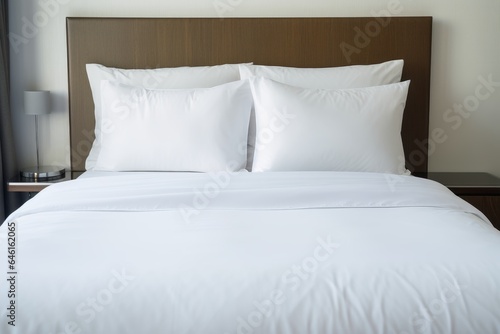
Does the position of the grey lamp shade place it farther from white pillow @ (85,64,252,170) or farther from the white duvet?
the white duvet

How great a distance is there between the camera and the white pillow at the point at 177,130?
3.03 metres

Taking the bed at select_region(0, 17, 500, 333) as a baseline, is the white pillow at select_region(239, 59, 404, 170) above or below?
above

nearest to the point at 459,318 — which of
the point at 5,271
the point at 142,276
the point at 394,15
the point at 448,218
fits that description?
the point at 448,218

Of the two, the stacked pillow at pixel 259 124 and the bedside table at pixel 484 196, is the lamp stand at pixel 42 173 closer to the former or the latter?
the stacked pillow at pixel 259 124

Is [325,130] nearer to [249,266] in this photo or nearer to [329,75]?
[329,75]

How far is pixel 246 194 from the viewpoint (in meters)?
2.36

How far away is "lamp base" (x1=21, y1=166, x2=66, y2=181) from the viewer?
3.38 meters

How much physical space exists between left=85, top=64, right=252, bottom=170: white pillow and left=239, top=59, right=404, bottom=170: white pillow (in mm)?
113

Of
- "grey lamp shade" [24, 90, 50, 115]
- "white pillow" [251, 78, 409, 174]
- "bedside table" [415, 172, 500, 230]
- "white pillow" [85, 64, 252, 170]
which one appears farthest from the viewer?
"grey lamp shade" [24, 90, 50, 115]

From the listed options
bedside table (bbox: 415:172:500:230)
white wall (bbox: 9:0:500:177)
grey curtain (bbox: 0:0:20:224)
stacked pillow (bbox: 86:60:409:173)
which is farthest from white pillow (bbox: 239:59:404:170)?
grey curtain (bbox: 0:0:20:224)

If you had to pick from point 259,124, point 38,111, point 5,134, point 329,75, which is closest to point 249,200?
point 259,124

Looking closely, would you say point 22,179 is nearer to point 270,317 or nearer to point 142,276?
point 142,276

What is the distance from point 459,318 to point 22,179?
2475 millimetres

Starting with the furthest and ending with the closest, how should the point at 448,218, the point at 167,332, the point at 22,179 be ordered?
the point at 22,179 → the point at 448,218 → the point at 167,332
